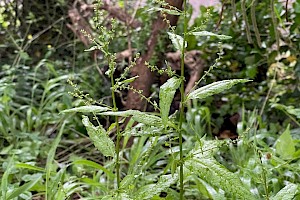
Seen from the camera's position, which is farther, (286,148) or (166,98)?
(286,148)

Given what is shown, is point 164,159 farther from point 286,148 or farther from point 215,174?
point 215,174

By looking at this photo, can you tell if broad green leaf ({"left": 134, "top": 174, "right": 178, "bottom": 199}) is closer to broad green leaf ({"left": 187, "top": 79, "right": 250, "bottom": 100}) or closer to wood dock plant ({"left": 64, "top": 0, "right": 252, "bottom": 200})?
wood dock plant ({"left": 64, "top": 0, "right": 252, "bottom": 200})

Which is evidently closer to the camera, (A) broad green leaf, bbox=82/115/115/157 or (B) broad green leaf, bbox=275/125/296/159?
(A) broad green leaf, bbox=82/115/115/157

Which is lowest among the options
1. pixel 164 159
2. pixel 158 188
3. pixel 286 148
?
pixel 164 159

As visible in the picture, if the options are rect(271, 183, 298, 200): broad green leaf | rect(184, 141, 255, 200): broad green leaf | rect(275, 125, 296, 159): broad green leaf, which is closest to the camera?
rect(184, 141, 255, 200): broad green leaf

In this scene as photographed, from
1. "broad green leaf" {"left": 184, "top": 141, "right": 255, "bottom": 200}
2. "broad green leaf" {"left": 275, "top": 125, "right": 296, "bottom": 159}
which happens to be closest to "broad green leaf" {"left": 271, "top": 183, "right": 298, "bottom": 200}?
"broad green leaf" {"left": 184, "top": 141, "right": 255, "bottom": 200}

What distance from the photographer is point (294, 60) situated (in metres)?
1.93

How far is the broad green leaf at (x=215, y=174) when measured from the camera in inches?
27.2

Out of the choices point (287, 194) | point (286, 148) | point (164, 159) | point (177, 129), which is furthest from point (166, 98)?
point (164, 159)

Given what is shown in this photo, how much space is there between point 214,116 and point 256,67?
0.27 meters

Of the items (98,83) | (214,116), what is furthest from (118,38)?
(214,116)

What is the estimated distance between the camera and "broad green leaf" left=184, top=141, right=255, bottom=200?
691 mm

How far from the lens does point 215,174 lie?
705mm

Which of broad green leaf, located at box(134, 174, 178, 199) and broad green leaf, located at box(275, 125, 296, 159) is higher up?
broad green leaf, located at box(134, 174, 178, 199)
